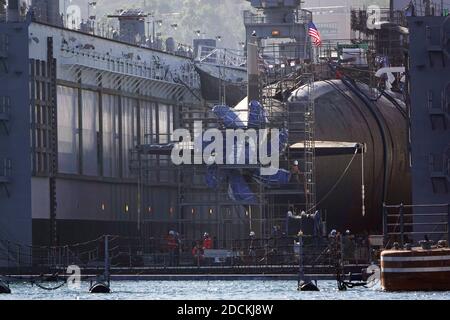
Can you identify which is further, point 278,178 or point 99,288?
point 278,178

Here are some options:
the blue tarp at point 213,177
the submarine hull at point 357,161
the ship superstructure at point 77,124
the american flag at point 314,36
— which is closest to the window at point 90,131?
the ship superstructure at point 77,124

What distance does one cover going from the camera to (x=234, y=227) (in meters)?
98.6

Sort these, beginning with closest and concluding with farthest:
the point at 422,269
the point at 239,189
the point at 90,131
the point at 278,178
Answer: the point at 422,269 < the point at 278,178 < the point at 239,189 < the point at 90,131

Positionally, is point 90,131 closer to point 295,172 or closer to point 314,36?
point 314,36

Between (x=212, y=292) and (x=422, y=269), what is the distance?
7823 millimetres

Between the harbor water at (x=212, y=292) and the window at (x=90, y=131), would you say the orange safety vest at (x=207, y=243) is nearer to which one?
the harbor water at (x=212, y=292)

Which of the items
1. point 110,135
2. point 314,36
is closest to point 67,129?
point 110,135

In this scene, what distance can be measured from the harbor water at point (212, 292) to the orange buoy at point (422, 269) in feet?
1.38

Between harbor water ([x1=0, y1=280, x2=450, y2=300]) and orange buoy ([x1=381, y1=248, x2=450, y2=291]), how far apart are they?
16.5 inches

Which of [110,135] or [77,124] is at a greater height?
[77,124]

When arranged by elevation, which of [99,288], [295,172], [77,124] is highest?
[77,124]

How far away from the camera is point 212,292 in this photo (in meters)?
67.6

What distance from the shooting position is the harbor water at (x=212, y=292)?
204ft
